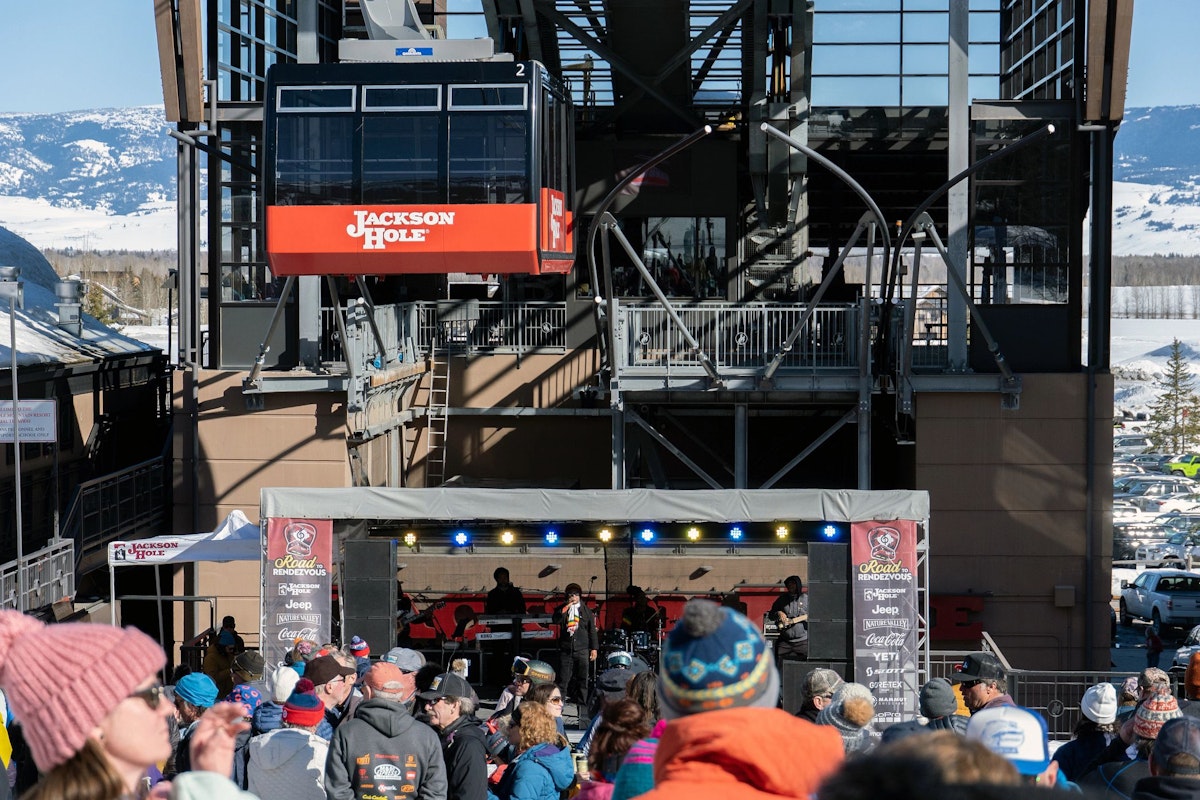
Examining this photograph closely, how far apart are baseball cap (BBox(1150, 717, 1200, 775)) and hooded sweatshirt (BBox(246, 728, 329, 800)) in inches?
154

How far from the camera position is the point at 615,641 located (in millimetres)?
17594

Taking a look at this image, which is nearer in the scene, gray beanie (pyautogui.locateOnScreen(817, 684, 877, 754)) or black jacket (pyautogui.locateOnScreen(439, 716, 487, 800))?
gray beanie (pyautogui.locateOnScreen(817, 684, 877, 754))

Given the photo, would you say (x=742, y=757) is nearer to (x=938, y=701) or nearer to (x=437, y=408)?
(x=938, y=701)

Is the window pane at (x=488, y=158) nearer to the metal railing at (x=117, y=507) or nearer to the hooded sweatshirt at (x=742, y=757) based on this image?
the metal railing at (x=117, y=507)

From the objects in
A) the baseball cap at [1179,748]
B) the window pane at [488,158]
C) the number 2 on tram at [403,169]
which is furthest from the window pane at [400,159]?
the baseball cap at [1179,748]

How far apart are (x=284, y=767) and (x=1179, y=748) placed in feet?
13.6

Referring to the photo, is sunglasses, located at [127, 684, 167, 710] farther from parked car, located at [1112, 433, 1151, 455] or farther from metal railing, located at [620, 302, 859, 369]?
parked car, located at [1112, 433, 1151, 455]

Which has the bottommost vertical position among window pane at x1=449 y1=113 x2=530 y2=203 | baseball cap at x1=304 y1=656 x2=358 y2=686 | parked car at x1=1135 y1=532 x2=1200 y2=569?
parked car at x1=1135 y1=532 x2=1200 y2=569

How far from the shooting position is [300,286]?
23.7 m

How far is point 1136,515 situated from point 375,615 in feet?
131

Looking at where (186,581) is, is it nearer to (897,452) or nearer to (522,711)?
(897,452)

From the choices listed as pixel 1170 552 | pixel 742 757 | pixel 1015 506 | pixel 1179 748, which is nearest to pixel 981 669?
pixel 1179 748

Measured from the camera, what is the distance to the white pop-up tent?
16938mm

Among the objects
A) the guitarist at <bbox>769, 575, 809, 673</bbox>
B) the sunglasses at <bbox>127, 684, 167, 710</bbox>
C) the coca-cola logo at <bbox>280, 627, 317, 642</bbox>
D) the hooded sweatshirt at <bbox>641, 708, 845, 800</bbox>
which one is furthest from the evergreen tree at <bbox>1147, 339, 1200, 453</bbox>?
the sunglasses at <bbox>127, 684, 167, 710</bbox>
